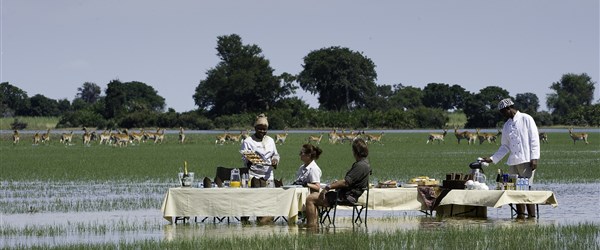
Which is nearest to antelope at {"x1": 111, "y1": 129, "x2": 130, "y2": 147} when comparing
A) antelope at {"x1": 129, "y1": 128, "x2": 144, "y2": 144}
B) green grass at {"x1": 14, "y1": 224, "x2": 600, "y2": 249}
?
antelope at {"x1": 129, "y1": 128, "x2": 144, "y2": 144}

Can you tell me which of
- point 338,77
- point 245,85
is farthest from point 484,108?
point 245,85

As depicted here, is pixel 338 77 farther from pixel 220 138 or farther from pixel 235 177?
pixel 235 177

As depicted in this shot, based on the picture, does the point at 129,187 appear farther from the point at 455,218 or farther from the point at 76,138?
the point at 76,138

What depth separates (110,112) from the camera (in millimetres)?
131625

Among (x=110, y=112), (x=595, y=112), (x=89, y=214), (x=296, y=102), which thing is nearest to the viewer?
(x=89, y=214)

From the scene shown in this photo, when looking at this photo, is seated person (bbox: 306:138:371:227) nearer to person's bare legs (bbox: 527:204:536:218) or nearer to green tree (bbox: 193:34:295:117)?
person's bare legs (bbox: 527:204:536:218)

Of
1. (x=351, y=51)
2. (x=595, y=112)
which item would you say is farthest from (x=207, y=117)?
(x=595, y=112)

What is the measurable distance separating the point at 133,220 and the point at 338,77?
11703 cm

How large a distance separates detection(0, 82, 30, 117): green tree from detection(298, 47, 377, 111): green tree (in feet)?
135

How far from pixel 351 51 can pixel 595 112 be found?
3519 centimetres

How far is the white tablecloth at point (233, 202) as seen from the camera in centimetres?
1549

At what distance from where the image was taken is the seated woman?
611 inches

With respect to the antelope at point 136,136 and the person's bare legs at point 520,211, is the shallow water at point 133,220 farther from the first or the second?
the antelope at point 136,136

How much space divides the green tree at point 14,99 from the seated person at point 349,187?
455ft
